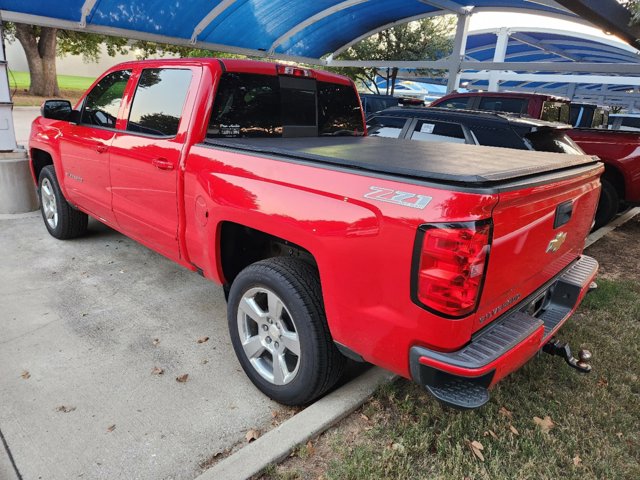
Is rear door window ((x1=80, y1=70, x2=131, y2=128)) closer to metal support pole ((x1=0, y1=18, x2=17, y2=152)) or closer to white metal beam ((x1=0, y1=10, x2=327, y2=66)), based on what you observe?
metal support pole ((x1=0, y1=18, x2=17, y2=152))

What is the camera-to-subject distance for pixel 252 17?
988 centimetres

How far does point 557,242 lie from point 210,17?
342 inches

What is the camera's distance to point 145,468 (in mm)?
2240

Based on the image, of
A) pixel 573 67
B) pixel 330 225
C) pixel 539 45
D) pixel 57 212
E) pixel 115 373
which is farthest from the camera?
pixel 539 45

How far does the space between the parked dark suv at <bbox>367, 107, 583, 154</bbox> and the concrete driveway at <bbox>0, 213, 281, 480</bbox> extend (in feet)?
11.0

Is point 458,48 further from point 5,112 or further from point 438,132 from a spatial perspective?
point 5,112

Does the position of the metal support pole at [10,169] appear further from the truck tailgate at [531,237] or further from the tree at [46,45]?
the tree at [46,45]

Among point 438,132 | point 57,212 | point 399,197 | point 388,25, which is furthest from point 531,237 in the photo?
point 388,25

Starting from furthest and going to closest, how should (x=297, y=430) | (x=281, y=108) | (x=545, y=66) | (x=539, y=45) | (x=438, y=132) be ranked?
(x=539, y=45) < (x=545, y=66) < (x=438, y=132) < (x=281, y=108) < (x=297, y=430)

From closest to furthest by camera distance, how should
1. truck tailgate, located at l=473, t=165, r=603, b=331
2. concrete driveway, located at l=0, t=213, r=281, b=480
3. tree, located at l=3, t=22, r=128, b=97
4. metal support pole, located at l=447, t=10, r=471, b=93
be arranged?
1. truck tailgate, located at l=473, t=165, r=603, b=331
2. concrete driveway, located at l=0, t=213, r=281, b=480
3. metal support pole, located at l=447, t=10, r=471, b=93
4. tree, located at l=3, t=22, r=128, b=97

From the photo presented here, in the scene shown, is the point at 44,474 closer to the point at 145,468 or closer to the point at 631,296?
the point at 145,468

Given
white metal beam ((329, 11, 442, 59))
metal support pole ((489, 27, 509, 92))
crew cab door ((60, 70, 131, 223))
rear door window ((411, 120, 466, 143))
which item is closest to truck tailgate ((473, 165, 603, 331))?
rear door window ((411, 120, 466, 143))

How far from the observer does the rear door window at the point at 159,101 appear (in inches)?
125

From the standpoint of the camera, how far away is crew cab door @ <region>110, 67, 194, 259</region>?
3.13 m
